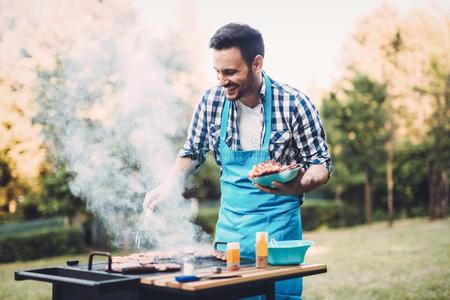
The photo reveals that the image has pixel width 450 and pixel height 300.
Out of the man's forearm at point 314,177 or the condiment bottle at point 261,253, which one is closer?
the condiment bottle at point 261,253

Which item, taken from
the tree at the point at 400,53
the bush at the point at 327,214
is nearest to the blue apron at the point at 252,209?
the tree at the point at 400,53

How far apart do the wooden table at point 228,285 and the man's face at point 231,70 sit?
884 mm

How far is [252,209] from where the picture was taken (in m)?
2.81

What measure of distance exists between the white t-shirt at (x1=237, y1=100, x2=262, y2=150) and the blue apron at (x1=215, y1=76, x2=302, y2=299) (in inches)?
3.1

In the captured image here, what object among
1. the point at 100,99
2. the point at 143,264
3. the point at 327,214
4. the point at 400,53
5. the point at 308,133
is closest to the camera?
the point at 143,264

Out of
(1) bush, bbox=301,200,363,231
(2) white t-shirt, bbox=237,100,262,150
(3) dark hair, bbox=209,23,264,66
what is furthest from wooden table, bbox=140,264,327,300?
(1) bush, bbox=301,200,363,231

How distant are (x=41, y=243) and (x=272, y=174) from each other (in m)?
10.9

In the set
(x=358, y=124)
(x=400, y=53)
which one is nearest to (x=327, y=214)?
(x=358, y=124)

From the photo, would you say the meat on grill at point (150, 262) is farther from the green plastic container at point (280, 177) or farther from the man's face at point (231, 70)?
the man's face at point (231, 70)

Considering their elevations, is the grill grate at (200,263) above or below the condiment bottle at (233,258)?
below

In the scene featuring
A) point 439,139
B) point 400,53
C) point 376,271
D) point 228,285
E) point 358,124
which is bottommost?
point 376,271

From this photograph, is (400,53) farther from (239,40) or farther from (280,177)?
(280,177)

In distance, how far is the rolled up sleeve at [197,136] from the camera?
3148 mm

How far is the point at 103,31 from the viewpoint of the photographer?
9641 millimetres
